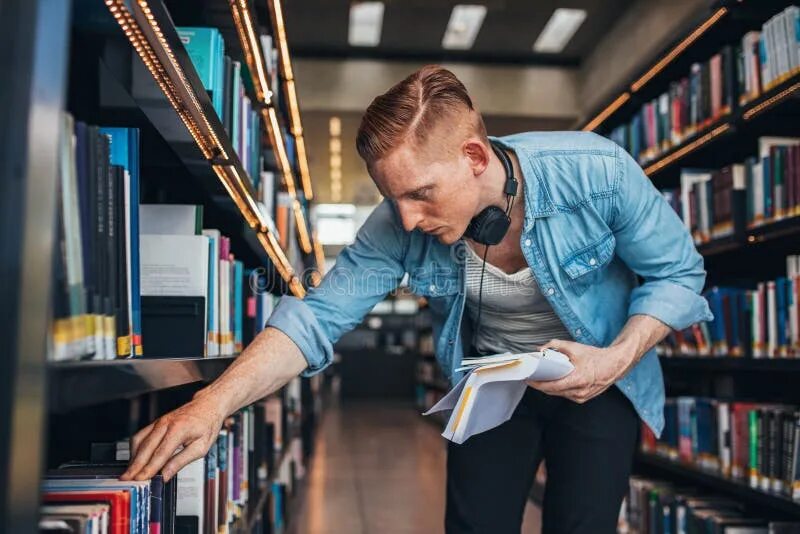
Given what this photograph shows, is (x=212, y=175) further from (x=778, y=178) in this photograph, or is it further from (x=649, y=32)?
(x=649, y=32)

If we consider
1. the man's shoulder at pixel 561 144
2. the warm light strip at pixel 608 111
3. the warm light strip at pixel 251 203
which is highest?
the warm light strip at pixel 608 111

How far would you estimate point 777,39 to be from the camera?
2.67m

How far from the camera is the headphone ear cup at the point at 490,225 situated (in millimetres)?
1546

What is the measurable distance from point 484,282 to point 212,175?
0.57m

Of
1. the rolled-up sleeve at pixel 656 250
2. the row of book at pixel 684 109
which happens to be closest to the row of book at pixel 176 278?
the rolled-up sleeve at pixel 656 250

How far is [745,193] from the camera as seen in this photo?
2.94 meters

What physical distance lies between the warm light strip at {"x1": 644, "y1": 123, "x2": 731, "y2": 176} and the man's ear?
1.74 m

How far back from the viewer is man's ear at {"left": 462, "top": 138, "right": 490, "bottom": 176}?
4.83 ft

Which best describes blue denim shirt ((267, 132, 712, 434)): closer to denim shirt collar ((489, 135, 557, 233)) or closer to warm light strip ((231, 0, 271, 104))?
denim shirt collar ((489, 135, 557, 233))

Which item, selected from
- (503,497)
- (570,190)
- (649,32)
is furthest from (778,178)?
(649,32)

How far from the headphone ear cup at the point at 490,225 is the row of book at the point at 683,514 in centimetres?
170

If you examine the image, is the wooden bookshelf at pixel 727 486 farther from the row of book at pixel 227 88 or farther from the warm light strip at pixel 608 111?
the row of book at pixel 227 88

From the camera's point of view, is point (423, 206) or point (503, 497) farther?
point (503, 497)

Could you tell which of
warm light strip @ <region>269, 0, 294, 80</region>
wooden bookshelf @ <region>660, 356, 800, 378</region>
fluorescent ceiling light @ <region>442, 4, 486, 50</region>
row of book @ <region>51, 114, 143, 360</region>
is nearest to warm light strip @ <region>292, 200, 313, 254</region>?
warm light strip @ <region>269, 0, 294, 80</region>
